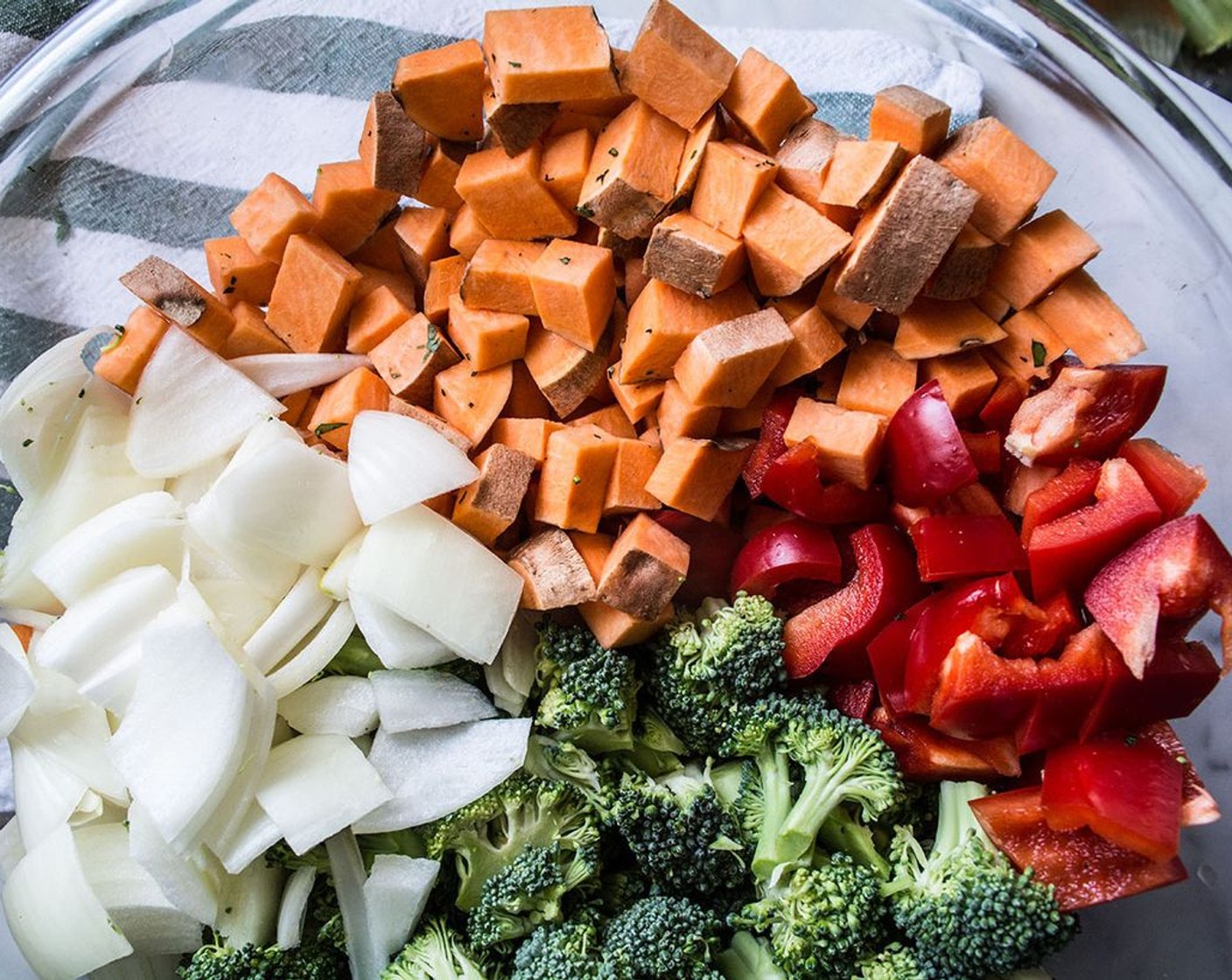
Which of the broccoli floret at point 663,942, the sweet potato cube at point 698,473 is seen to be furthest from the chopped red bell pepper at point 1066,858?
the sweet potato cube at point 698,473

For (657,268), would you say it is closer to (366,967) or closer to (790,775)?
(790,775)

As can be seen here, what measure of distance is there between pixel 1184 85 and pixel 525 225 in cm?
117

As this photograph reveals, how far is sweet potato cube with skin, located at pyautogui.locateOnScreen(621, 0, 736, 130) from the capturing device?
5.08 ft

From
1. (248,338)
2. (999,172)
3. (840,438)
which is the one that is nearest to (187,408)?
(248,338)

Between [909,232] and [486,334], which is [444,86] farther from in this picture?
[909,232]

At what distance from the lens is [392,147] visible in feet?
5.53

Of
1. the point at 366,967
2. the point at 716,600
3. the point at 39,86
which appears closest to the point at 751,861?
the point at 716,600

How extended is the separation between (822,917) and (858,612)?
42 centimetres

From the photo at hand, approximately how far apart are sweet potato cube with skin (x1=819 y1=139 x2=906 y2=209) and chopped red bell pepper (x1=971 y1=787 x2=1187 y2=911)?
85 centimetres

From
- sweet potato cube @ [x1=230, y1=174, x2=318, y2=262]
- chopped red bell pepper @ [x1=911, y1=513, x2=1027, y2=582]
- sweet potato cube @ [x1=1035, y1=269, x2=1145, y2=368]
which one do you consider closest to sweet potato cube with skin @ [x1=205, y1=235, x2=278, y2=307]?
sweet potato cube @ [x1=230, y1=174, x2=318, y2=262]

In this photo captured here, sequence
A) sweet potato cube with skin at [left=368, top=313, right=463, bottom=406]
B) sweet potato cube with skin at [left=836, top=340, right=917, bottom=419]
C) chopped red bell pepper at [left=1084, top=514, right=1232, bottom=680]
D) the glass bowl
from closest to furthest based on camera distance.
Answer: chopped red bell pepper at [left=1084, top=514, right=1232, bottom=680]
sweet potato cube with skin at [left=836, top=340, right=917, bottom=419]
sweet potato cube with skin at [left=368, top=313, right=463, bottom=406]
the glass bowl

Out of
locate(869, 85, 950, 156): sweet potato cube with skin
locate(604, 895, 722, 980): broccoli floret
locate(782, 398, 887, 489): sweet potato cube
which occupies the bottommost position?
locate(604, 895, 722, 980): broccoli floret

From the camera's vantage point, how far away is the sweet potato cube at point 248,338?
1.78 meters

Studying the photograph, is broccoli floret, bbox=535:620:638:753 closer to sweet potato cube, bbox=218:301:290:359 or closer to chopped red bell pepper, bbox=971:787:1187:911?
chopped red bell pepper, bbox=971:787:1187:911
